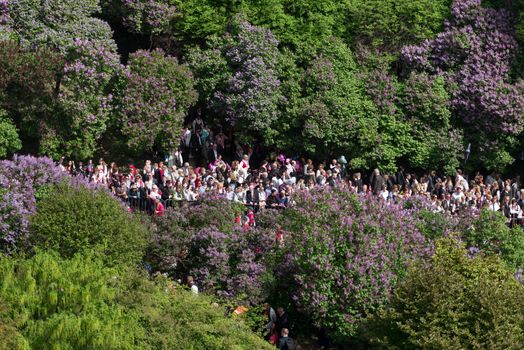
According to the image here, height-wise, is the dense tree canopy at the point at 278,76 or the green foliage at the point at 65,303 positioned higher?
the dense tree canopy at the point at 278,76

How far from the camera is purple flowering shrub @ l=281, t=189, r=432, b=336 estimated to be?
42.3 metres

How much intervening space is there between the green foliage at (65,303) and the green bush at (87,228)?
99 centimetres

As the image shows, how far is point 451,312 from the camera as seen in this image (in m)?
39.0

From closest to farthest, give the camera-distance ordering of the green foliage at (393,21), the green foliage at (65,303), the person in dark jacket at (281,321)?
1. the green foliage at (65,303)
2. the person in dark jacket at (281,321)
3. the green foliage at (393,21)

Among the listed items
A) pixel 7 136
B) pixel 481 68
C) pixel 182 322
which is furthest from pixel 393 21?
pixel 182 322

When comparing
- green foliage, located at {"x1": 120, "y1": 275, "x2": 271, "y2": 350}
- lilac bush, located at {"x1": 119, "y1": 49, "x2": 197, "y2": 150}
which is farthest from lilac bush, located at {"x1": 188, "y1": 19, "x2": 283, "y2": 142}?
green foliage, located at {"x1": 120, "y1": 275, "x2": 271, "y2": 350}

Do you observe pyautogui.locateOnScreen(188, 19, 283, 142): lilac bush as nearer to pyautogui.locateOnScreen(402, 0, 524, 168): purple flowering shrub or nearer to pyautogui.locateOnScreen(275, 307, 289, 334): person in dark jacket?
pyautogui.locateOnScreen(402, 0, 524, 168): purple flowering shrub

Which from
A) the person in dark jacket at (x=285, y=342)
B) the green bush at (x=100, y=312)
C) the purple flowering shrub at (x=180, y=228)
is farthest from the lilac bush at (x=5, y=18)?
the person in dark jacket at (x=285, y=342)

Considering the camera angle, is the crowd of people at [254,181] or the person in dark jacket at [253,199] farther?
the person in dark jacket at [253,199]

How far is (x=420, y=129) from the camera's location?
58.4 meters

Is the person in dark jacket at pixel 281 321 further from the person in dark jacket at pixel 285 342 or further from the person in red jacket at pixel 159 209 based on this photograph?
the person in red jacket at pixel 159 209

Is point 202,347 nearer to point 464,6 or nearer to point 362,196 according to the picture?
point 362,196

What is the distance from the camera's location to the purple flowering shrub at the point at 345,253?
42.3m

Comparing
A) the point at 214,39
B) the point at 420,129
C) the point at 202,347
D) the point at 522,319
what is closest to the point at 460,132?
the point at 420,129
